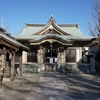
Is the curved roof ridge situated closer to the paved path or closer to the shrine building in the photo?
the shrine building

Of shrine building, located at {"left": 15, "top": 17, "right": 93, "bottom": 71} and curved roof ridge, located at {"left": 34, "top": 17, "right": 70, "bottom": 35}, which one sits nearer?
shrine building, located at {"left": 15, "top": 17, "right": 93, "bottom": 71}

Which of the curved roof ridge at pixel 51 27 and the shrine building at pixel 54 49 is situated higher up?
the curved roof ridge at pixel 51 27

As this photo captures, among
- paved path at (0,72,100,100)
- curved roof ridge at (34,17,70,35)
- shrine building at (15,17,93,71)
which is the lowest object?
paved path at (0,72,100,100)

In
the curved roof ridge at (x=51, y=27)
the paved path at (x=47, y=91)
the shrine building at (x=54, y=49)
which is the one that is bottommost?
the paved path at (x=47, y=91)

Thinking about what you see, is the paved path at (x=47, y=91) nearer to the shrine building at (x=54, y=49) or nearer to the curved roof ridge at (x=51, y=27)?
the shrine building at (x=54, y=49)

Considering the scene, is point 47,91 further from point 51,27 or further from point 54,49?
point 51,27

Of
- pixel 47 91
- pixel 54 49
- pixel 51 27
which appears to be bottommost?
pixel 47 91

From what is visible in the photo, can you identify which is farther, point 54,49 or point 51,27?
point 51,27

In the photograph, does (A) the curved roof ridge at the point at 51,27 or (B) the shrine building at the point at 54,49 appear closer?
(B) the shrine building at the point at 54,49

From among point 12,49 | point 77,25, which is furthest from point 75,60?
point 12,49

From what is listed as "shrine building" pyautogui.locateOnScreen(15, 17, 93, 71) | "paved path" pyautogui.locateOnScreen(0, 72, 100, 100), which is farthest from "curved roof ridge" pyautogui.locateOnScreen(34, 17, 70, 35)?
"paved path" pyautogui.locateOnScreen(0, 72, 100, 100)

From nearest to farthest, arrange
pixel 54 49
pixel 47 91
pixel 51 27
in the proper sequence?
1. pixel 47 91
2. pixel 54 49
3. pixel 51 27

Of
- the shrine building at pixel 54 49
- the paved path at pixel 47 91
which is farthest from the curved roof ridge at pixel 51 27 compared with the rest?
the paved path at pixel 47 91

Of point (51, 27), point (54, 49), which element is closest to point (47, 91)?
point (54, 49)
